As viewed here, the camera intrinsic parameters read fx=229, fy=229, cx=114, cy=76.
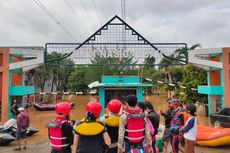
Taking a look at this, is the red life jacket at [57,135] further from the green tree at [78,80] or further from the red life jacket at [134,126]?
the green tree at [78,80]

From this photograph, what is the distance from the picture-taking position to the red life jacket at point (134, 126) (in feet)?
12.3

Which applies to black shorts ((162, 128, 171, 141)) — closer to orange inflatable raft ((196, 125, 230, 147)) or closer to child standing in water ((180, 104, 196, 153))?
child standing in water ((180, 104, 196, 153))

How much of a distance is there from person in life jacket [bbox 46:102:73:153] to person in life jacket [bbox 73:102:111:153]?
0.73 feet

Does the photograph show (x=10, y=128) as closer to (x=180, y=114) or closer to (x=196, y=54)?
(x=180, y=114)

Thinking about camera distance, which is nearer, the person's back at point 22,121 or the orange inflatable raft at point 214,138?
the orange inflatable raft at point 214,138

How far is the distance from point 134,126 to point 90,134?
841 millimetres

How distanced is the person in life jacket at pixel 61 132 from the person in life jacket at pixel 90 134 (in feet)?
0.73

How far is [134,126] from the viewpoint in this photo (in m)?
3.76

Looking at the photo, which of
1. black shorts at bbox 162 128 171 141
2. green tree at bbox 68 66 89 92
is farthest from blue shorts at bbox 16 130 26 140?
green tree at bbox 68 66 89 92

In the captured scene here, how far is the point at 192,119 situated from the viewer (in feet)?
16.9

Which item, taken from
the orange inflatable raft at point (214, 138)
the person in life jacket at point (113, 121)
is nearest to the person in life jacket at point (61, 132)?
the person in life jacket at point (113, 121)

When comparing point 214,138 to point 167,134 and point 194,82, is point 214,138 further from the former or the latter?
point 194,82

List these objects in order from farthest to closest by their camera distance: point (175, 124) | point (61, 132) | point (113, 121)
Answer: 1. point (175, 124)
2. point (113, 121)
3. point (61, 132)

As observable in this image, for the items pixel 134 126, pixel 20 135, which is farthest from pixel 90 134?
pixel 20 135
